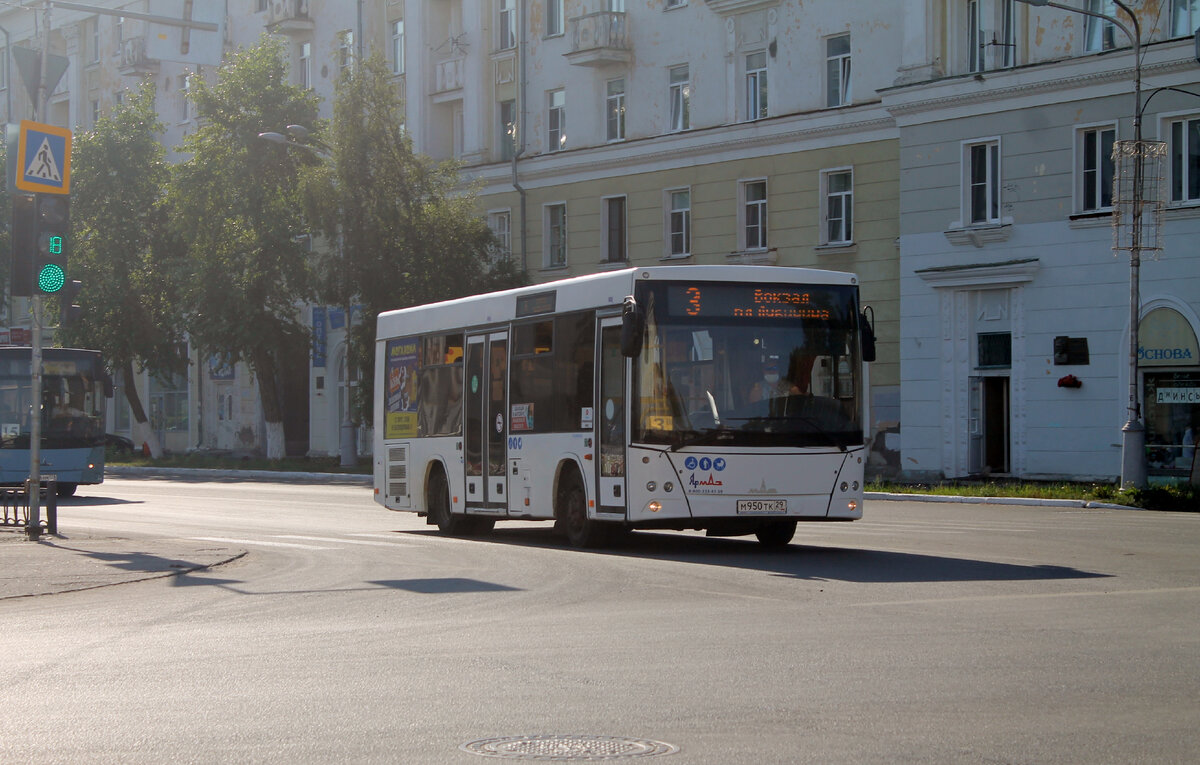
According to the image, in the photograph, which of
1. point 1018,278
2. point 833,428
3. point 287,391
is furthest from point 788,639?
point 287,391

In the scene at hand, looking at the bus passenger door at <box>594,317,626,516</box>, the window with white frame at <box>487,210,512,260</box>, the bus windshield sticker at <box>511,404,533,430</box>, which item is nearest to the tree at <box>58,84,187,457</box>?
the window with white frame at <box>487,210,512,260</box>

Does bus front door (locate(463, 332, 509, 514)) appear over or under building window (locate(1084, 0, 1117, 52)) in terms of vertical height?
under

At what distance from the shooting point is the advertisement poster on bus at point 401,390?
71.7ft

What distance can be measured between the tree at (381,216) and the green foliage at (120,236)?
15.3 meters

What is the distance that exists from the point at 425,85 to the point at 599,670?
141ft

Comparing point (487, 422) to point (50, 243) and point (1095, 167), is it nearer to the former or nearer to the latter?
point (50, 243)

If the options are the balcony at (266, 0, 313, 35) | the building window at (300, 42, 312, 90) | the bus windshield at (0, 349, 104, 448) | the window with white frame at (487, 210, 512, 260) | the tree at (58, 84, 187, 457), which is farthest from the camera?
the tree at (58, 84, 187, 457)

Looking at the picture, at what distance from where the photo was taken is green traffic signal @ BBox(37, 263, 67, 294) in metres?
18.5

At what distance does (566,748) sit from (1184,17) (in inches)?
1132

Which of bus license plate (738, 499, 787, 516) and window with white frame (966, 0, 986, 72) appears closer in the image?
bus license plate (738, 499, 787, 516)

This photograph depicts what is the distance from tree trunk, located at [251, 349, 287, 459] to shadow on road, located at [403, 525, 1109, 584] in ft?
103

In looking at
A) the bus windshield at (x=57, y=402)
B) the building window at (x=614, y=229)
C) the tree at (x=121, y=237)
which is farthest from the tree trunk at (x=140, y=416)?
the bus windshield at (x=57, y=402)

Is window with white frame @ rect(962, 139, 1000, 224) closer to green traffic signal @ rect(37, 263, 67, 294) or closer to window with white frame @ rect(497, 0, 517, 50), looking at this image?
window with white frame @ rect(497, 0, 517, 50)

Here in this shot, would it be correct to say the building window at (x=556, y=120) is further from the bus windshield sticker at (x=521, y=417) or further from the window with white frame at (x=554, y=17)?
the bus windshield sticker at (x=521, y=417)
